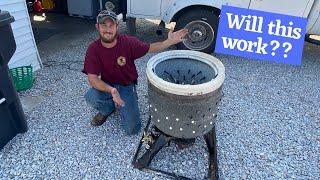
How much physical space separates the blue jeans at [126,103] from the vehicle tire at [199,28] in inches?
83.0

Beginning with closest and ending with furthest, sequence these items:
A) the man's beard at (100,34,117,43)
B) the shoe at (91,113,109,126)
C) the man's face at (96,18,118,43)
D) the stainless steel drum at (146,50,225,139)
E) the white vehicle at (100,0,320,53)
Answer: the stainless steel drum at (146,50,225,139)
the man's face at (96,18,118,43)
the man's beard at (100,34,117,43)
the shoe at (91,113,109,126)
the white vehicle at (100,0,320,53)

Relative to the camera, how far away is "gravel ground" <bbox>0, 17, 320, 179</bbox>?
2.70 metres

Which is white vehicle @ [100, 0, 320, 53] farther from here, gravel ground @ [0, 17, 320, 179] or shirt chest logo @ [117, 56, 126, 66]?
shirt chest logo @ [117, 56, 126, 66]

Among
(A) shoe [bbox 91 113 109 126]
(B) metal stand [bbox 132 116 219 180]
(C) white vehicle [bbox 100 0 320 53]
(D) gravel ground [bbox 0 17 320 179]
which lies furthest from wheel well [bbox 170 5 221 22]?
(B) metal stand [bbox 132 116 219 180]

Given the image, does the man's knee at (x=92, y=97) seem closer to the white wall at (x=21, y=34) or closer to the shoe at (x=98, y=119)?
the shoe at (x=98, y=119)

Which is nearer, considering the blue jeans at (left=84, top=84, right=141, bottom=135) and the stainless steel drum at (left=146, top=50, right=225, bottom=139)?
the stainless steel drum at (left=146, top=50, right=225, bottom=139)

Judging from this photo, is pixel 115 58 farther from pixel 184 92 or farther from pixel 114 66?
pixel 184 92

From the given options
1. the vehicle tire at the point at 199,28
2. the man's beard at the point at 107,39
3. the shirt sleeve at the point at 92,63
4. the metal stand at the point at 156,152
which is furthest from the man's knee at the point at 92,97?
the vehicle tire at the point at 199,28

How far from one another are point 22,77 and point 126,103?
5.25ft

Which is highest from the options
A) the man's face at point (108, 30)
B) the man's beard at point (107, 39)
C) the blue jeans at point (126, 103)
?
the man's face at point (108, 30)

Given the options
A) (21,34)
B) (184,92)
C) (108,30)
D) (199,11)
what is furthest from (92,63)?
(199,11)

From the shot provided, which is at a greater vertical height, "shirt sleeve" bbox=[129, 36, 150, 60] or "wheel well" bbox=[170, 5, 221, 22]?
"shirt sleeve" bbox=[129, 36, 150, 60]

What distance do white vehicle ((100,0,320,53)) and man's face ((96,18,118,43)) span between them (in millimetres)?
2355

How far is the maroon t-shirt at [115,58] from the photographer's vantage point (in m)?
2.74
